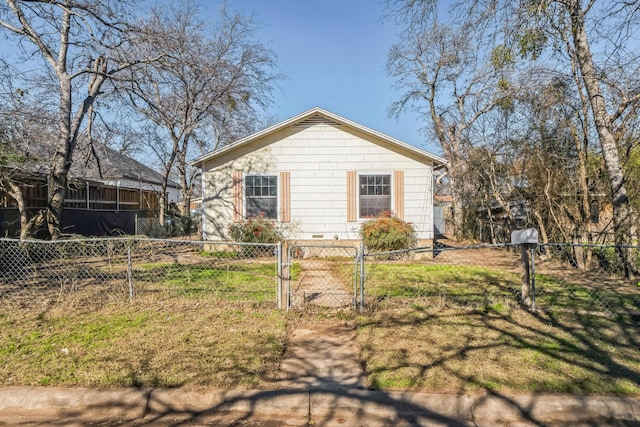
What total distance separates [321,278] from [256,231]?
3548mm

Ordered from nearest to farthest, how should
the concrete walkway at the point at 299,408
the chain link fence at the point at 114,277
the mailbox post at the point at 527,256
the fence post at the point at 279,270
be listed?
the concrete walkway at the point at 299,408 → the mailbox post at the point at 527,256 → the fence post at the point at 279,270 → the chain link fence at the point at 114,277

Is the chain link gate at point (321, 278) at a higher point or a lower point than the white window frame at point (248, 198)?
lower

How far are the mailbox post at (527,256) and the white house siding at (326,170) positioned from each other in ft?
19.3

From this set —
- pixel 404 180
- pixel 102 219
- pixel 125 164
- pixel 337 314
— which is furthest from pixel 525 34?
pixel 125 164

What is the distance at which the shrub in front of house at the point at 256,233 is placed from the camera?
35.3 feet

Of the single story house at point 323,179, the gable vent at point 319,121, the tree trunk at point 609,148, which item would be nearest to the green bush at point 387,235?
the single story house at point 323,179

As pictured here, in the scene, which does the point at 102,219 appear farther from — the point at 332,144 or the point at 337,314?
the point at 337,314

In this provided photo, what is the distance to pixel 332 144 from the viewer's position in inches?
439

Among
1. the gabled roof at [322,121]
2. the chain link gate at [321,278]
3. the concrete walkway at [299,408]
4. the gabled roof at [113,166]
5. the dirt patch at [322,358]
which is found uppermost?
the gabled roof at [113,166]

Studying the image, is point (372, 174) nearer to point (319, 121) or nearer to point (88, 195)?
point (319, 121)

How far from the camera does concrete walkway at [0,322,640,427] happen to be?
9.50 ft

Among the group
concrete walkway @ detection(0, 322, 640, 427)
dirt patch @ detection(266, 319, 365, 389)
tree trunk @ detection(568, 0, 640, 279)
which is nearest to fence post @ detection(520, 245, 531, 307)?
concrete walkway @ detection(0, 322, 640, 427)

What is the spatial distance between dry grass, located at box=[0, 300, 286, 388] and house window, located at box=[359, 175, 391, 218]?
646 cm

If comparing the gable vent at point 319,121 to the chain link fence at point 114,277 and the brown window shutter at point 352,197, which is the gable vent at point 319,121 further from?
the chain link fence at point 114,277
